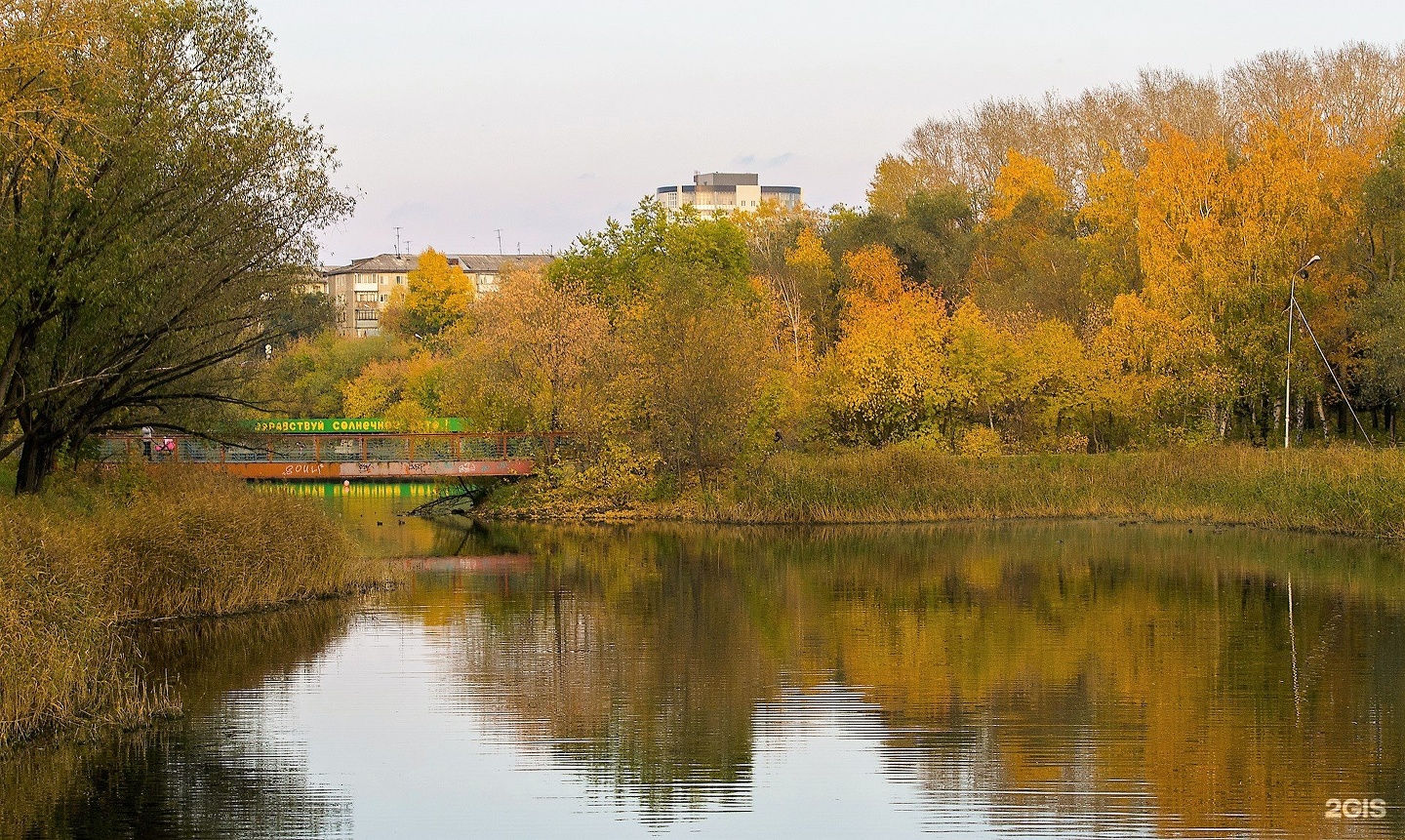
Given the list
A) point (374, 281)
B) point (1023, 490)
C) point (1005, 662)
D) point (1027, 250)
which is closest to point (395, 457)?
point (1023, 490)

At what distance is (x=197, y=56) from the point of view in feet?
91.4

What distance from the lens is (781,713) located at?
1944 centimetres

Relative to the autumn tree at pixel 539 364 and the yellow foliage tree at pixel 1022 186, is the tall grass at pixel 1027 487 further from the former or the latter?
the yellow foliage tree at pixel 1022 186

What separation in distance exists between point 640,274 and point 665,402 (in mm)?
14401

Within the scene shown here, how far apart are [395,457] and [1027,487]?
74.0 ft

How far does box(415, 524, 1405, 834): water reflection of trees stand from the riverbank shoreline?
3.60 metres

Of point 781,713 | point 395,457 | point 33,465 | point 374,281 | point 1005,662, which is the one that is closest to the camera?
point 781,713

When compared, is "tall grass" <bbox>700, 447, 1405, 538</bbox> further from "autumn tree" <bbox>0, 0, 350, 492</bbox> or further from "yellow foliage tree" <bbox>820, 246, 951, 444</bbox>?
"autumn tree" <bbox>0, 0, 350, 492</bbox>

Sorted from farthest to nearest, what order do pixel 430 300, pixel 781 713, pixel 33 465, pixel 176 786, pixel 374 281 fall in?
1. pixel 374 281
2. pixel 430 300
3. pixel 33 465
4. pixel 781 713
5. pixel 176 786

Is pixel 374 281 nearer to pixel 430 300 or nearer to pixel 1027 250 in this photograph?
pixel 430 300

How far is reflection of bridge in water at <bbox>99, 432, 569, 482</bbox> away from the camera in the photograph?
52469mm

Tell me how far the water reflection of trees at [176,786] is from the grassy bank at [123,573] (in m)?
0.65

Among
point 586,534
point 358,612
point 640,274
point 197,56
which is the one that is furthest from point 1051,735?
point 640,274

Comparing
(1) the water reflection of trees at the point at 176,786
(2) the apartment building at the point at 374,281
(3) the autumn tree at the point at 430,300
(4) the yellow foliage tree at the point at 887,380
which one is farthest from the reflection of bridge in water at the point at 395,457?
(2) the apartment building at the point at 374,281
